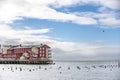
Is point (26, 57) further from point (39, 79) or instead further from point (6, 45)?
point (39, 79)

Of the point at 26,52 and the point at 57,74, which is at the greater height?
the point at 26,52

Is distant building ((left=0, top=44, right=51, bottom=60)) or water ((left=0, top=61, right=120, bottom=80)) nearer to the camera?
water ((left=0, top=61, right=120, bottom=80))

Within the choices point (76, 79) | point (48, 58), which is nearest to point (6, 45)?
point (48, 58)

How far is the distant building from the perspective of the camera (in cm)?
5245

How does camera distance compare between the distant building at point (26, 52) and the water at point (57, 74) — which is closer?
the water at point (57, 74)

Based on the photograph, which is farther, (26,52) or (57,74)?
(26,52)

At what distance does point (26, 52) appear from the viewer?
54781 millimetres

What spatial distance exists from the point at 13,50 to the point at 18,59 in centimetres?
225

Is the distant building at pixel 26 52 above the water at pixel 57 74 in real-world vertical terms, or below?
above

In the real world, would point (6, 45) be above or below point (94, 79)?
above

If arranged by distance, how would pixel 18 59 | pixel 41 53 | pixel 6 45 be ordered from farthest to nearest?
1. pixel 6 45
2. pixel 18 59
3. pixel 41 53

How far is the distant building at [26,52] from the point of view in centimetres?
5245

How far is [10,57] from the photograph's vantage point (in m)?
58.3

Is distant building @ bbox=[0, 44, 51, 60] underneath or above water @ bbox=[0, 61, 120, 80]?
above
